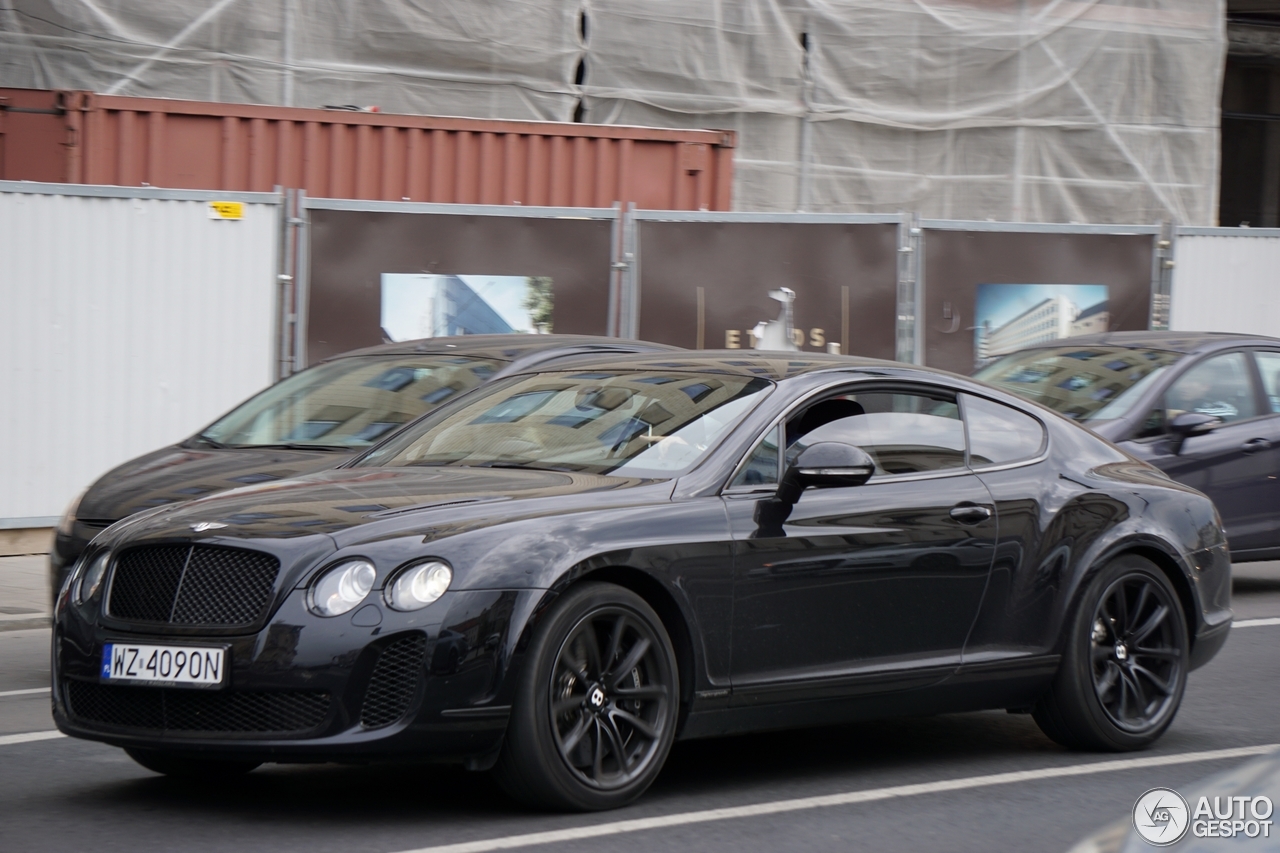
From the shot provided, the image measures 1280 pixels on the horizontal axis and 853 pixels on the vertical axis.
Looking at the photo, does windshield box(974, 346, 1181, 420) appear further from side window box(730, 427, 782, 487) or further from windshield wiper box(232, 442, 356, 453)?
side window box(730, 427, 782, 487)

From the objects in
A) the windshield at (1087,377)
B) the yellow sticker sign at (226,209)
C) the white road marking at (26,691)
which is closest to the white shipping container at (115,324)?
the yellow sticker sign at (226,209)

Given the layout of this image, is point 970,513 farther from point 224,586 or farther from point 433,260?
point 433,260

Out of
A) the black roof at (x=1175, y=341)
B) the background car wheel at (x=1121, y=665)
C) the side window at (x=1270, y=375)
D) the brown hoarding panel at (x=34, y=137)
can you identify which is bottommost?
the background car wheel at (x=1121, y=665)

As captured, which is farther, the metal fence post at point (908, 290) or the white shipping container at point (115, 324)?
the metal fence post at point (908, 290)

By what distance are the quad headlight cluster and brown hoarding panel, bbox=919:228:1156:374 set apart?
10.7 metres

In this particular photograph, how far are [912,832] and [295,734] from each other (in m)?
1.81

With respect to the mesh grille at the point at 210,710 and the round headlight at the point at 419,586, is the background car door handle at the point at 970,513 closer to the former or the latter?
the round headlight at the point at 419,586

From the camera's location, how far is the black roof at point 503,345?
31.4ft

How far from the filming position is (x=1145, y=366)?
1119cm

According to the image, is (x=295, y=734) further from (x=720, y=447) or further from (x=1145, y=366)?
(x=1145, y=366)

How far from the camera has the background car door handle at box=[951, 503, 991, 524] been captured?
246 inches

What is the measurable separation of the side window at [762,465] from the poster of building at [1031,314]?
9.69m

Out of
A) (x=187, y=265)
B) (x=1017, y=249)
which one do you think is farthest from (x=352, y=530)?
(x=1017, y=249)
